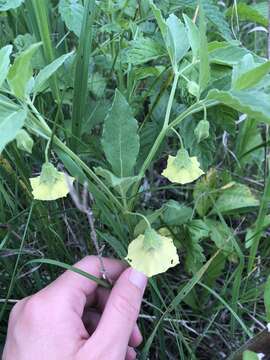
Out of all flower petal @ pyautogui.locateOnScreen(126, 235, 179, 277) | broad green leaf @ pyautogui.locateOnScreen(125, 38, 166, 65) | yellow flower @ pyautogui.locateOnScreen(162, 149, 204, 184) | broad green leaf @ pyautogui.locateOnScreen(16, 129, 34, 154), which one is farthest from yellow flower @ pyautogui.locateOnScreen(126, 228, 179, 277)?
broad green leaf @ pyautogui.locateOnScreen(125, 38, 166, 65)

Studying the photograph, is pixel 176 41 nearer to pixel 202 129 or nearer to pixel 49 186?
pixel 202 129

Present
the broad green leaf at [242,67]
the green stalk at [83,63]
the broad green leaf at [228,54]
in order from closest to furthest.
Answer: the broad green leaf at [242,67], the broad green leaf at [228,54], the green stalk at [83,63]

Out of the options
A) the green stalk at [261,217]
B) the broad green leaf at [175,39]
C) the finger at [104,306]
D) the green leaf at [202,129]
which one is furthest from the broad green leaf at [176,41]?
the finger at [104,306]

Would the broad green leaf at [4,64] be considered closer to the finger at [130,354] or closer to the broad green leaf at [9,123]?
the broad green leaf at [9,123]

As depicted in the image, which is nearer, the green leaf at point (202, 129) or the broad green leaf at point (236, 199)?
the green leaf at point (202, 129)

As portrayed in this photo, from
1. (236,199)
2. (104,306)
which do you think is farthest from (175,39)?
(104,306)

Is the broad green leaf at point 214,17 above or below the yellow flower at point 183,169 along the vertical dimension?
above
